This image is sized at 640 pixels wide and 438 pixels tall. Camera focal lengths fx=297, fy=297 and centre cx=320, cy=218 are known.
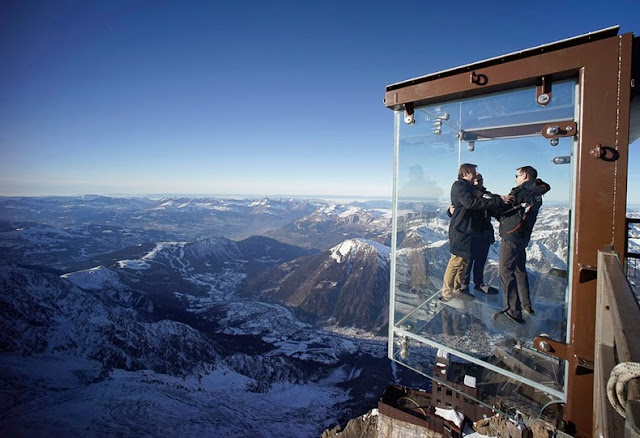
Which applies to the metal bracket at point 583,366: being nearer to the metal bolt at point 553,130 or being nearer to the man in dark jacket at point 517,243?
the man in dark jacket at point 517,243

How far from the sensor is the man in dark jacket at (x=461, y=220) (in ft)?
13.7

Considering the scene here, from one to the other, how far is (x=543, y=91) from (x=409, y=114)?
1.54m

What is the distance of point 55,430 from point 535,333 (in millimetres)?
78073

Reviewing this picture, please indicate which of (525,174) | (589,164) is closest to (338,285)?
(525,174)

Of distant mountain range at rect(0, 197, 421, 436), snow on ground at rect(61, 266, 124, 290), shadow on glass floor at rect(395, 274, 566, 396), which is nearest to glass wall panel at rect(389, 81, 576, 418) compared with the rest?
shadow on glass floor at rect(395, 274, 566, 396)

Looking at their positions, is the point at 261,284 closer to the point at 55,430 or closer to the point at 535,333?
the point at 55,430

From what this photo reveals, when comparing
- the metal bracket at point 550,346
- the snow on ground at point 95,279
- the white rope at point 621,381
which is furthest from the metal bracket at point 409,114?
the snow on ground at point 95,279

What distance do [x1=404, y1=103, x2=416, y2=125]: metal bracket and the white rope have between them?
363 centimetres

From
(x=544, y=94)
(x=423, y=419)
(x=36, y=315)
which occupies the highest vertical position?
(x=544, y=94)

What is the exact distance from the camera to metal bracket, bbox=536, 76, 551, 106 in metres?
3.05

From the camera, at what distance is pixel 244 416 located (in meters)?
63.6

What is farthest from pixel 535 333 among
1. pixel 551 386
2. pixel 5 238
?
pixel 5 238

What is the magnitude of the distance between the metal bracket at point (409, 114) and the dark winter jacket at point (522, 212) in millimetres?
1624

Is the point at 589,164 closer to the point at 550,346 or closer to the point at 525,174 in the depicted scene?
the point at 525,174
